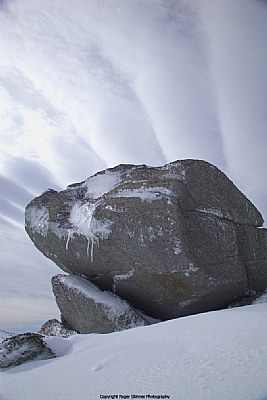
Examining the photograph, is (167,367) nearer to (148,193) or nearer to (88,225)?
(148,193)

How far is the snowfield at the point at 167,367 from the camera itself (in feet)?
11.0

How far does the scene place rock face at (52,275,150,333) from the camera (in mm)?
10297

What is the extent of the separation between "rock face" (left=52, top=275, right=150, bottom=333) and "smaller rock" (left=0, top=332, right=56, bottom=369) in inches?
135

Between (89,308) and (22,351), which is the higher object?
(89,308)

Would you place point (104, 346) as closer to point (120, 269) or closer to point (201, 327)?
point (201, 327)

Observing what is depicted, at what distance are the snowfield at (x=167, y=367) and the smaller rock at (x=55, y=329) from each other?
568 centimetres

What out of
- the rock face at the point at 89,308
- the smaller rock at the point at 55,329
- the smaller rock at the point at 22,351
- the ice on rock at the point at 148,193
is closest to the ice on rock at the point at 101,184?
the ice on rock at the point at 148,193

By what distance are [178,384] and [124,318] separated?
699cm

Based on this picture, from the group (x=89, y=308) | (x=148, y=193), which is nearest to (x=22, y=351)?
(x=89, y=308)

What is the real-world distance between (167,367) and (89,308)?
7150 millimetres

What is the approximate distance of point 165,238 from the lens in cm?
960

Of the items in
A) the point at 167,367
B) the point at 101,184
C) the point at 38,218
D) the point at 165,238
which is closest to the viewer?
the point at 167,367

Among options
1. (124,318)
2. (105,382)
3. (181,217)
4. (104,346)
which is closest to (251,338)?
(105,382)

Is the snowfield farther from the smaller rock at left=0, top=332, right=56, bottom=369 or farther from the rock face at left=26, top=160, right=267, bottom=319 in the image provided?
the rock face at left=26, top=160, right=267, bottom=319
